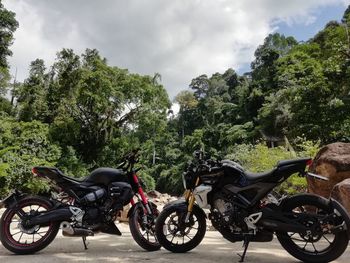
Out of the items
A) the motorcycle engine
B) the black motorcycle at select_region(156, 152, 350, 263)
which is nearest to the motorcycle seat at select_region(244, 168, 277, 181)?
the black motorcycle at select_region(156, 152, 350, 263)

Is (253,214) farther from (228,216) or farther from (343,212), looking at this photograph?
(343,212)

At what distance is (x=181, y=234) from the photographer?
162 inches

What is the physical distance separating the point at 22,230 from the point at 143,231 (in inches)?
51.9

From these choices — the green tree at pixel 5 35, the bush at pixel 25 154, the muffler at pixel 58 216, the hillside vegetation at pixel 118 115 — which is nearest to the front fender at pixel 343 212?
the muffler at pixel 58 216

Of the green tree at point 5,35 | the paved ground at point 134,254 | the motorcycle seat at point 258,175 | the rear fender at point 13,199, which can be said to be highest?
the green tree at point 5,35

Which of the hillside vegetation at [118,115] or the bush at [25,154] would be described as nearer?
the bush at [25,154]

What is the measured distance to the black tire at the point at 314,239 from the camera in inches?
133

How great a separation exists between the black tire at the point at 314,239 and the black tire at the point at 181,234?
91 cm

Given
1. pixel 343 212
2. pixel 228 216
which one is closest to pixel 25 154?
pixel 228 216

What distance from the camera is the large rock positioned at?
19.3ft

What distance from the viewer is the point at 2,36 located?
23.1 metres

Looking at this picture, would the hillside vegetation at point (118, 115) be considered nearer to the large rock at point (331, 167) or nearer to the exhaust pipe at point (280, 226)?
the large rock at point (331, 167)

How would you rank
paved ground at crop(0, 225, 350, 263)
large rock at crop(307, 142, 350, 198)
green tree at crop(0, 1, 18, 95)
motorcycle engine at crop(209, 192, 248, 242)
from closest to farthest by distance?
paved ground at crop(0, 225, 350, 263), motorcycle engine at crop(209, 192, 248, 242), large rock at crop(307, 142, 350, 198), green tree at crop(0, 1, 18, 95)

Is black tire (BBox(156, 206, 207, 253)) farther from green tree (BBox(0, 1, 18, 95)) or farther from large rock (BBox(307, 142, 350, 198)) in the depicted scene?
green tree (BBox(0, 1, 18, 95))
